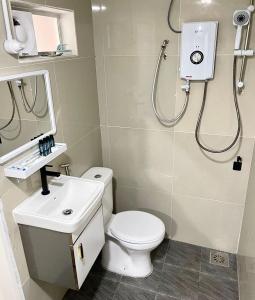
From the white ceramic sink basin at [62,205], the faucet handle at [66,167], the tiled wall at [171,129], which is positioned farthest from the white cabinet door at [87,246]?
the tiled wall at [171,129]

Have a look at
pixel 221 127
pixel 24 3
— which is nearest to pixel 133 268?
pixel 221 127

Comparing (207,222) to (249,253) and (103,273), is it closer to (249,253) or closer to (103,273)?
(249,253)

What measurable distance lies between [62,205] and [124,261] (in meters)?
0.86

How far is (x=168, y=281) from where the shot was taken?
2.10 metres

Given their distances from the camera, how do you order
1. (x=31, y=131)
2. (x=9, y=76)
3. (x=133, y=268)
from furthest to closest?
(x=133, y=268) → (x=31, y=131) → (x=9, y=76)

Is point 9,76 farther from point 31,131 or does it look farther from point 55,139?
point 55,139

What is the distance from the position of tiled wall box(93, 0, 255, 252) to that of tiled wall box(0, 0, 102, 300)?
0.13 metres

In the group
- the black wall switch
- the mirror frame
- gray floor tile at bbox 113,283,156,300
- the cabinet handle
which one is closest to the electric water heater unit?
the black wall switch

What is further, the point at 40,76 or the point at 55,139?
the point at 55,139

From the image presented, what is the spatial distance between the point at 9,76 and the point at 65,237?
88cm

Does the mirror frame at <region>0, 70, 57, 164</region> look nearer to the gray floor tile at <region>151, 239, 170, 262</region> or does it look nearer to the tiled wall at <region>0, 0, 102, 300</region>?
the tiled wall at <region>0, 0, 102, 300</region>

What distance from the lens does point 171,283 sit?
2078mm

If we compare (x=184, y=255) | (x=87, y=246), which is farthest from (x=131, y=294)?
(x=87, y=246)

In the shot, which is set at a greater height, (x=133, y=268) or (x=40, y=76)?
(x=40, y=76)
